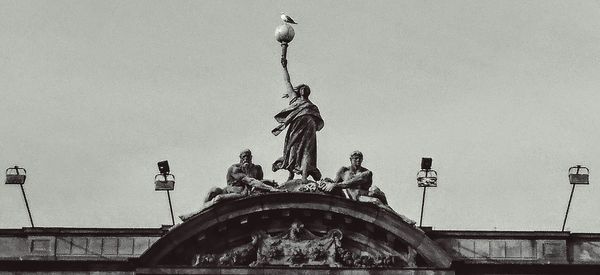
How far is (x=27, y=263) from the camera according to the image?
7619 centimetres

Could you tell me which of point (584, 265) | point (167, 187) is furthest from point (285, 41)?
point (584, 265)

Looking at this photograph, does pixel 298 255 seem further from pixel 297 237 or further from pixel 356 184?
pixel 356 184

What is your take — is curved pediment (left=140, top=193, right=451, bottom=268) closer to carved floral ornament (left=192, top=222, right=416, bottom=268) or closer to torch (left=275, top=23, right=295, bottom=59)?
carved floral ornament (left=192, top=222, right=416, bottom=268)

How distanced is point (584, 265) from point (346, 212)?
6.59 m

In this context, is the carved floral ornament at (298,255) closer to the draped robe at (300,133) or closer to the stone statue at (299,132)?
the stone statue at (299,132)

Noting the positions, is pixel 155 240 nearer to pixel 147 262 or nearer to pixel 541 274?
pixel 147 262

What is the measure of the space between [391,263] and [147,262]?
6535mm

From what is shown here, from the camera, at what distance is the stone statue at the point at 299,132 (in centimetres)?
7738

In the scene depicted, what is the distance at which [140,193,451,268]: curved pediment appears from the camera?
75.3 meters

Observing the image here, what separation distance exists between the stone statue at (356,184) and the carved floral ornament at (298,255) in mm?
1116

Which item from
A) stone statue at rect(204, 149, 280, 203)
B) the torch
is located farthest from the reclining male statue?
the torch

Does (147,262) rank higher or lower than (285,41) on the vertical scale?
lower

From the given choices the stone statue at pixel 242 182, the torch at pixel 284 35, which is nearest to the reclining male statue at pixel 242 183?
the stone statue at pixel 242 182

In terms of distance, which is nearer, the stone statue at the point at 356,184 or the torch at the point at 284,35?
the stone statue at the point at 356,184
